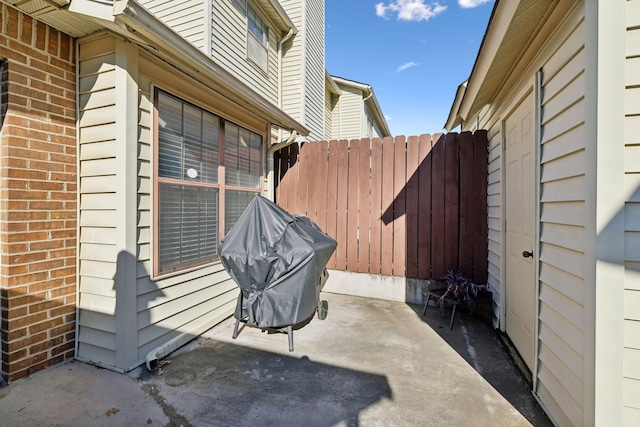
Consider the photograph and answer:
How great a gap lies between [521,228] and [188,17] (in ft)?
19.3

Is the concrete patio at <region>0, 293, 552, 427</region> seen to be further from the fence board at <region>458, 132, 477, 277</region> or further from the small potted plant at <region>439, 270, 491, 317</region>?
the fence board at <region>458, 132, 477, 277</region>

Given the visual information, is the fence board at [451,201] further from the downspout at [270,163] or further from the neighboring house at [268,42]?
the neighboring house at [268,42]

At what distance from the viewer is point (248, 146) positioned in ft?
13.0

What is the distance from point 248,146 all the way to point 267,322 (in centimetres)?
234

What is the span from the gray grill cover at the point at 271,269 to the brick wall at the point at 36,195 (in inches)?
49.9

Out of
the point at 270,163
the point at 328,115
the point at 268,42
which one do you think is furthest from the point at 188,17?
the point at 328,115

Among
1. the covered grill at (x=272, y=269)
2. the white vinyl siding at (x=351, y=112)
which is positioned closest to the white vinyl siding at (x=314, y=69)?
the white vinyl siding at (x=351, y=112)

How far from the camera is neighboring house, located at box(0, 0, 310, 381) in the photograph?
2.04m

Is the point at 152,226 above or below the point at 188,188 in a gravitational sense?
below

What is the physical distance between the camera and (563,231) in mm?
1743

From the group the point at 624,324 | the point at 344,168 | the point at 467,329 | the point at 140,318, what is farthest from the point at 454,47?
the point at 140,318

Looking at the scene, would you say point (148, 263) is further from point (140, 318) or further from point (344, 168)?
point (344, 168)

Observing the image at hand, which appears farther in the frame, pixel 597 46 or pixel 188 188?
pixel 188 188

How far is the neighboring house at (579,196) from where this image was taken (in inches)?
53.7
